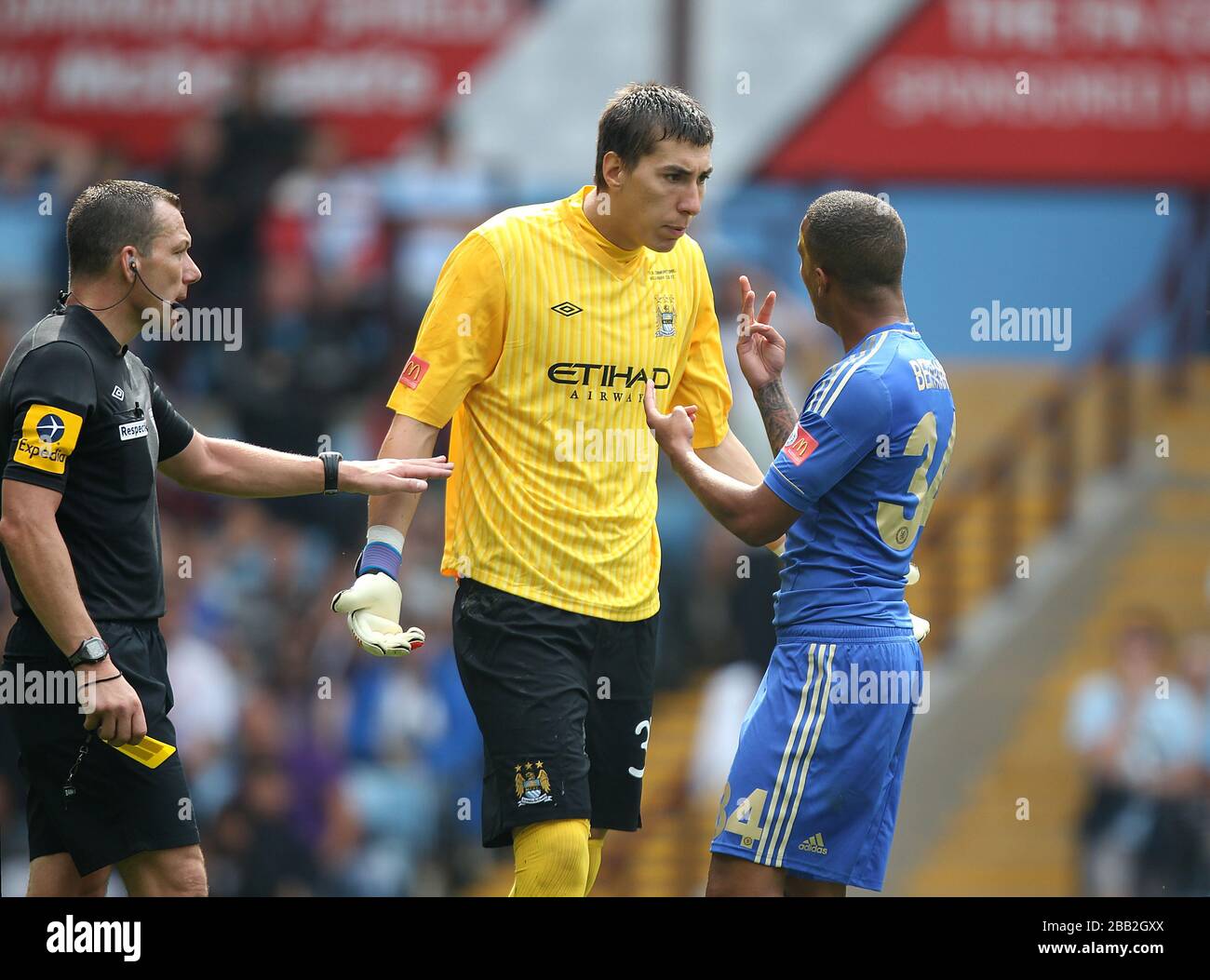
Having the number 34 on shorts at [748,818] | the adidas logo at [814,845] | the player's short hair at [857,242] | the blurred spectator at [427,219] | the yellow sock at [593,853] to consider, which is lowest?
the yellow sock at [593,853]

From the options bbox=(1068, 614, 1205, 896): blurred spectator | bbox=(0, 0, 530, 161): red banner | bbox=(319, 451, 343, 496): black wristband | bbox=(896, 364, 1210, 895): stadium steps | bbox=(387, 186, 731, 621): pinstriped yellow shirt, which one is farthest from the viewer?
bbox=(0, 0, 530, 161): red banner

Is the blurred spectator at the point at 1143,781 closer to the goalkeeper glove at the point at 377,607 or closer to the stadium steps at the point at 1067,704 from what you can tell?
the stadium steps at the point at 1067,704

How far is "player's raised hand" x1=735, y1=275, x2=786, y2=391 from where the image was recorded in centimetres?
528

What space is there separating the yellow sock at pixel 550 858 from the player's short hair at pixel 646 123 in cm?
190

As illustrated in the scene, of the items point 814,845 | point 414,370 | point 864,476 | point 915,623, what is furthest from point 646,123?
point 814,845

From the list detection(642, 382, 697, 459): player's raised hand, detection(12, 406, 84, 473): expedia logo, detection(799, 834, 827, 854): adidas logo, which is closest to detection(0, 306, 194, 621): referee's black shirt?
detection(12, 406, 84, 473): expedia logo

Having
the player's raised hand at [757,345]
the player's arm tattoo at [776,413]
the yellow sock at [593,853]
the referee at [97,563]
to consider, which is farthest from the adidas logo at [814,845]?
the referee at [97,563]

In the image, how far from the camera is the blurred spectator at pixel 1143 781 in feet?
35.6

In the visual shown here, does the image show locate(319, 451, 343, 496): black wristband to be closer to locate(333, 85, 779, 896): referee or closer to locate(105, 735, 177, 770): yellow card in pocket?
locate(333, 85, 779, 896): referee

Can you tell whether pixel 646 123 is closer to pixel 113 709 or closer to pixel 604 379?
pixel 604 379

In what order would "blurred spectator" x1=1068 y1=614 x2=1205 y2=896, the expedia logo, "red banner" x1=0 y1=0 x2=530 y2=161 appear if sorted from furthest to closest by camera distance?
"red banner" x1=0 y1=0 x2=530 y2=161 < "blurred spectator" x1=1068 y1=614 x2=1205 y2=896 < the expedia logo

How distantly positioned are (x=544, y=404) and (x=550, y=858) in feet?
4.27

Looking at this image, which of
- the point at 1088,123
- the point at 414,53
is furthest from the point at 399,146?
the point at 1088,123

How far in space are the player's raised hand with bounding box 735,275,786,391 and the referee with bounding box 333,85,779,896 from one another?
25 cm
